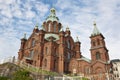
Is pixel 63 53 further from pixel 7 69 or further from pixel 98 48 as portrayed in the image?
pixel 7 69

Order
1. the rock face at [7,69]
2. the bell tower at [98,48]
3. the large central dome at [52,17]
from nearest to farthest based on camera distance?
the rock face at [7,69] → the bell tower at [98,48] → the large central dome at [52,17]

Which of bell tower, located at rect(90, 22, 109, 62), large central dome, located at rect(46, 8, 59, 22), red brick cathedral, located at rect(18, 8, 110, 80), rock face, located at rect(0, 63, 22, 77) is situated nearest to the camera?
rock face, located at rect(0, 63, 22, 77)

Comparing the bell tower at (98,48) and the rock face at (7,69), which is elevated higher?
the bell tower at (98,48)

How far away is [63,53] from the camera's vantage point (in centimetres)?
5306

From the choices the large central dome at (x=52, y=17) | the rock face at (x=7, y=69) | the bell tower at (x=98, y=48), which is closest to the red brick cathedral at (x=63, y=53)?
the bell tower at (x=98, y=48)

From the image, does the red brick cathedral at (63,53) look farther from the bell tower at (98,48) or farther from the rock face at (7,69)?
the rock face at (7,69)

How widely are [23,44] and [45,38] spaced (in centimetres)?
905

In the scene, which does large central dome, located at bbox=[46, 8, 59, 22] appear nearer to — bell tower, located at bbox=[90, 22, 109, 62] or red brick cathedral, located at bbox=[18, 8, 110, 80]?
red brick cathedral, located at bbox=[18, 8, 110, 80]

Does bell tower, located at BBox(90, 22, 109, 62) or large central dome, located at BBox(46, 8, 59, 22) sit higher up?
large central dome, located at BBox(46, 8, 59, 22)

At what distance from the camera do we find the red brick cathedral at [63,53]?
165 feet

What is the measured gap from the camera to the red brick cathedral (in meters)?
50.2

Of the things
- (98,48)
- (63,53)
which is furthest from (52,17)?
(98,48)

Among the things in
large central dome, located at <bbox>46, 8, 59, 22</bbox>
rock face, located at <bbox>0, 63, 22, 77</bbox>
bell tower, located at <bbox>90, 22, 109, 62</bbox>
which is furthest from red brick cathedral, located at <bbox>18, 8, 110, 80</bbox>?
rock face, located at <bbox>0, 63, 22, 77</bbox>

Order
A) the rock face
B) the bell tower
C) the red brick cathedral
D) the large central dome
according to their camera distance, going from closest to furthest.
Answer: the rock face → the red brick cathedral → the bell tower → the large central dome
